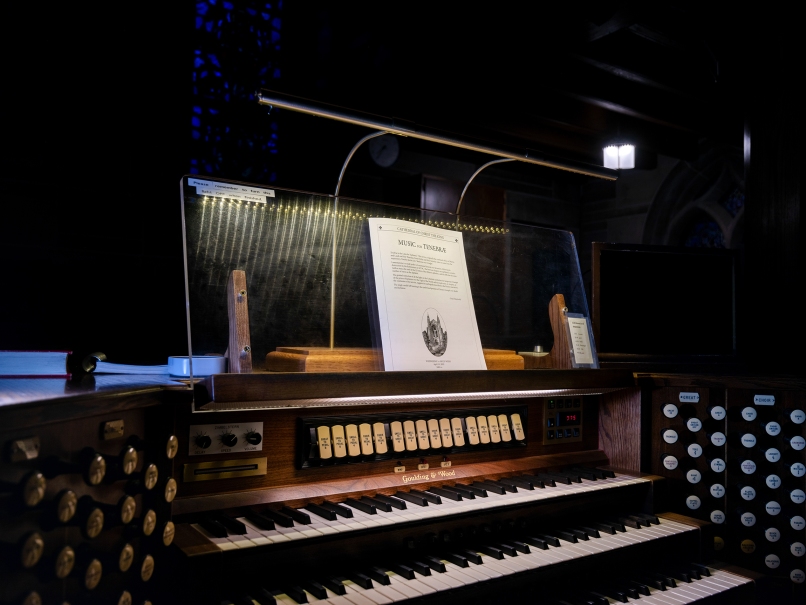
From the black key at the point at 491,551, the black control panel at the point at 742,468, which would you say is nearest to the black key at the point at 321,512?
the black key at the point at 491,551

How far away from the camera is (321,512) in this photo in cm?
164

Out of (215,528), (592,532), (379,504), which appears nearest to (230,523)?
(215,528)

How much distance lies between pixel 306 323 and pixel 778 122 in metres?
2.36

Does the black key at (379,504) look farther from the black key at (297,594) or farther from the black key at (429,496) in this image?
the black key at (297,594)

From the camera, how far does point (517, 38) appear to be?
14.7ft

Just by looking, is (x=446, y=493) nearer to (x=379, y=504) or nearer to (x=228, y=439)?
(x=379, y=504)

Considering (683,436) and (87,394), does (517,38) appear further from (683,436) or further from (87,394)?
(87,394)

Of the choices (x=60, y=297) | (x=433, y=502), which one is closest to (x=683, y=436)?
(x=433, y=502)

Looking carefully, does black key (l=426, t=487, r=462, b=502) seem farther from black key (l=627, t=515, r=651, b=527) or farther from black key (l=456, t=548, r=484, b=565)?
black key (l=627, t=515, r=651, b=527)

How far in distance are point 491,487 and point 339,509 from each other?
53cm

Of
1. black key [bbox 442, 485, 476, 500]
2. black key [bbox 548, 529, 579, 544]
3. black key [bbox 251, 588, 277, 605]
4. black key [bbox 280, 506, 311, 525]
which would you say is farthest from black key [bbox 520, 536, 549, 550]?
black key [bbox 251, 588, 277, 605]

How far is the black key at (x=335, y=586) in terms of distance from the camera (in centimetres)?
145

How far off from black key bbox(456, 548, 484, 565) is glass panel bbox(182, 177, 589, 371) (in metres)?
0.60

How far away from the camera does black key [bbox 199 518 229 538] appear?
1.45 meters
